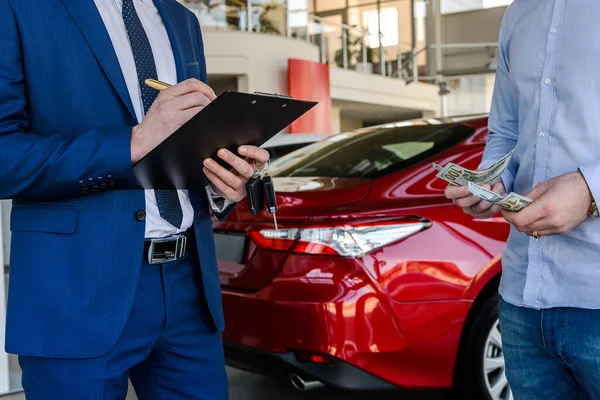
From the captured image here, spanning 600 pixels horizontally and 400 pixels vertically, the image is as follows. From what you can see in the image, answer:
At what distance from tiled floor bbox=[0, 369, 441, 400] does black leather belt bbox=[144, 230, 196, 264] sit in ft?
6.39

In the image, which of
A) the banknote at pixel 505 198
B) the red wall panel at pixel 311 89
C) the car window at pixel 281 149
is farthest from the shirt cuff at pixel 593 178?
the red wall panel at pixel 311 89

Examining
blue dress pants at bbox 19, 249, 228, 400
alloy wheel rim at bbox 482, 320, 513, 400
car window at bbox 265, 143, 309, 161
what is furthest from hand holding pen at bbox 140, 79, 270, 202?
car window at bbox 265, 143, 309, 161

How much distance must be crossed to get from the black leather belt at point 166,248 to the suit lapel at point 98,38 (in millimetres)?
290

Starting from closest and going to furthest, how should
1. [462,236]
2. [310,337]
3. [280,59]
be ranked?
[310,337]
[462,236]
[280,59]

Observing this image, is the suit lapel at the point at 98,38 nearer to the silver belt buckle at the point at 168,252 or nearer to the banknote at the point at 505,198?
the silver belt buckle at the point at 168,252

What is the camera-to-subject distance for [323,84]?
1598 cm

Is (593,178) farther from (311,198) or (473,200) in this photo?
(311,198)

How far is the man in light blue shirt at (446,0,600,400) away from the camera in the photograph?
134 centimetres

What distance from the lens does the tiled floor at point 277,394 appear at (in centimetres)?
345

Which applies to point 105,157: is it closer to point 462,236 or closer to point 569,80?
point 569,80

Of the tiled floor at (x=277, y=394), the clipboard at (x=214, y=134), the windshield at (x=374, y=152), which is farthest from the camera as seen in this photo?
the tiled floor at (x=277, y=394)

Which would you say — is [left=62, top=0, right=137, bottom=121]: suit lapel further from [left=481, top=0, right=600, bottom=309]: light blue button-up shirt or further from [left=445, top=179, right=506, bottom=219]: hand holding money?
[left=481, top=0, right=600, bottom=309]: light blue button-up shirt

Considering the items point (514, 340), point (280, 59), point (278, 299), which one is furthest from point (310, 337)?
point (280, 59)

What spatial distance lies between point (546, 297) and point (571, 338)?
90 mm
